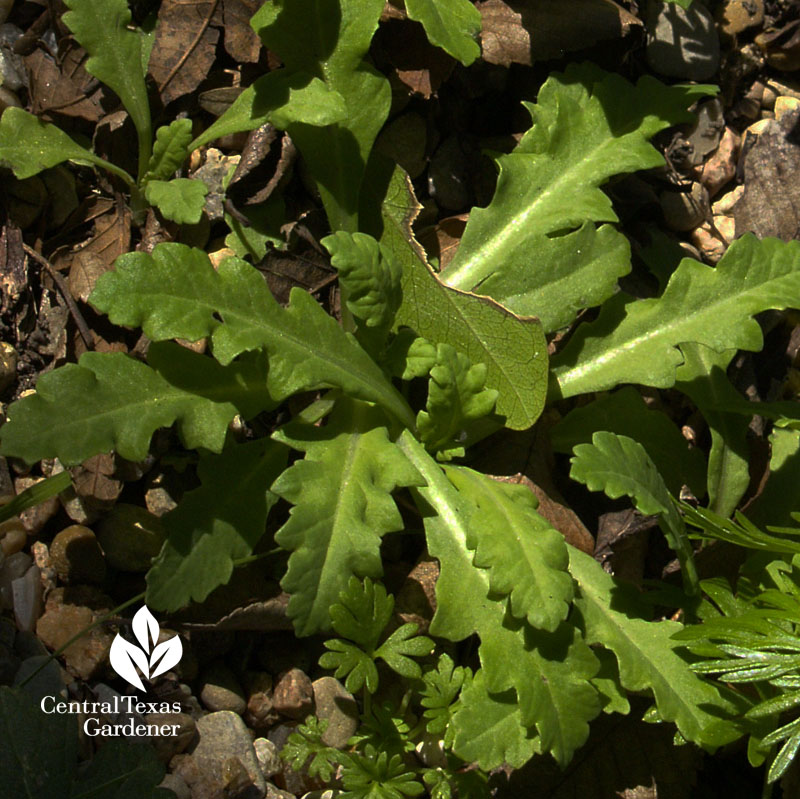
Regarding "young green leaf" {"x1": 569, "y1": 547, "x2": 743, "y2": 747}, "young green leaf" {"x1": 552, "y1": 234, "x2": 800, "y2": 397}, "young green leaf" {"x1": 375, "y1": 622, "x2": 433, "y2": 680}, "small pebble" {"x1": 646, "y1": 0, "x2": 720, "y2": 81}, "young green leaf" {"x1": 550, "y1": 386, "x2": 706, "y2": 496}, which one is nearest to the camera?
"young green leaf" {"x1": 569, "y1": 547, "x2": 743, "y2": 747}

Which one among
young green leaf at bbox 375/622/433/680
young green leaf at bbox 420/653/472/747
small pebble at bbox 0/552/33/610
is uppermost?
small pebble at bbox 0/552/33/610

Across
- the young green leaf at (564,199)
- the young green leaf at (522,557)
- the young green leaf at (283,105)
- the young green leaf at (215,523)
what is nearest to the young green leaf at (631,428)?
the young green leaf at (564,199)

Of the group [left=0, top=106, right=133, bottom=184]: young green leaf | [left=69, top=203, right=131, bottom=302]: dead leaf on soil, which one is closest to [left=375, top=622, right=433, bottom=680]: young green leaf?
[left=69, top=203, right=131, bottom=302]: dead leaf on soil

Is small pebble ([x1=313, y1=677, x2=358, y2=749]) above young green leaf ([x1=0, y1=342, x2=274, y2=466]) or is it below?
below

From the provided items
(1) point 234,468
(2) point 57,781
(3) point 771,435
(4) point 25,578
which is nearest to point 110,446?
(1) point 234,468

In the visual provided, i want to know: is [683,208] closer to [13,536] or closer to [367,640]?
[367,640]

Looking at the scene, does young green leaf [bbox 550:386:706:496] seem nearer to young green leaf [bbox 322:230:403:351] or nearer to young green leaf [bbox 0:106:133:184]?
young green leaf [bbox 322:230:403:351]

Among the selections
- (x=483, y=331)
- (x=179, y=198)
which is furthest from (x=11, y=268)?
(x=483, y=331)
